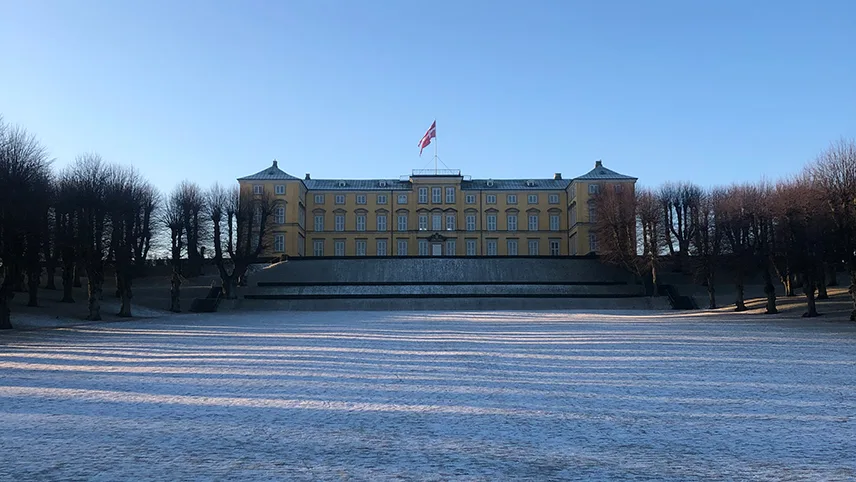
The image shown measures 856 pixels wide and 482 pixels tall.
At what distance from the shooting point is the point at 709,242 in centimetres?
3797

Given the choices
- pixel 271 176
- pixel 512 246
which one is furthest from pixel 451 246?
pixel 271 176

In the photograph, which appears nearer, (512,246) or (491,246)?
(512,246)

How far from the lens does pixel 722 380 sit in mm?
11375

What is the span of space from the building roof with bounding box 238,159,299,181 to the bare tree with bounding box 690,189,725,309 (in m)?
38.4

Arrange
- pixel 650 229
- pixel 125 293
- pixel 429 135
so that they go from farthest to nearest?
pixel 429 135
pixel 650 229
pixel 125 293

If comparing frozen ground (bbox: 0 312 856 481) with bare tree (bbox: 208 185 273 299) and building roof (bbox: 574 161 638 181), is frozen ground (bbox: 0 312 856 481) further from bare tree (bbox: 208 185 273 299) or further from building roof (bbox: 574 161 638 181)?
building roof (bbox: 574 161 638 181)

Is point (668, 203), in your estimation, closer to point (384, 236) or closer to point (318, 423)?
point (384, 236)

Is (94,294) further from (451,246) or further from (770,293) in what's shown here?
(451,246)

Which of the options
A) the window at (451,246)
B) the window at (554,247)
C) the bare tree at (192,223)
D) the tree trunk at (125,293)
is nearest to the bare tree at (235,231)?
the bare tree at (192,223)

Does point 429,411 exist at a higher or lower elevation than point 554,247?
lower

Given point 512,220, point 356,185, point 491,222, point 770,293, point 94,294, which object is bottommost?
point 770,293

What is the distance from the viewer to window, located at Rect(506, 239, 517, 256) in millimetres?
68438

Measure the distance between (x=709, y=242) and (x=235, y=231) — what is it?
3150 cm

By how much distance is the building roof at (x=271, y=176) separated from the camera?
6419cm
